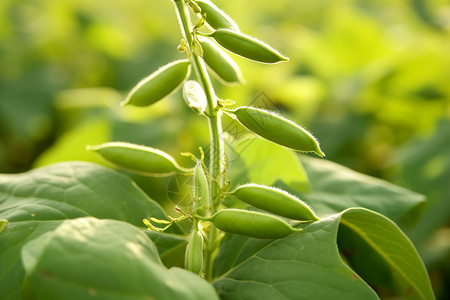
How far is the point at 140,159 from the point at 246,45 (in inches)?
10.6

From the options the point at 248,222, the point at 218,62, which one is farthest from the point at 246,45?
the point at 248,222

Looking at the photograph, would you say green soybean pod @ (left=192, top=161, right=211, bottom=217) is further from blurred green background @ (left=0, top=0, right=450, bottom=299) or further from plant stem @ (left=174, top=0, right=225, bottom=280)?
blurred green background @ (left=0, top=0, right=450, bottom=299)

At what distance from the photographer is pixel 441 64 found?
2.44m

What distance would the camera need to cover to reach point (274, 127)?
35.0 inches

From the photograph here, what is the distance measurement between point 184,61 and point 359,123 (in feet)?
5.28

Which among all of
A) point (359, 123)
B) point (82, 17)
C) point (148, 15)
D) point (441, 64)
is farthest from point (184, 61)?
point (148, 15)

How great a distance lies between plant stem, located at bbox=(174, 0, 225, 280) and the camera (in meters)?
0.88

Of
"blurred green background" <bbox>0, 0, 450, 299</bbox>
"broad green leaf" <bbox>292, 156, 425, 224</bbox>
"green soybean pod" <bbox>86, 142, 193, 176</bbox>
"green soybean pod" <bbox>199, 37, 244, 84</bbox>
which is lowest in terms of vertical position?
"blurred green background" <bbox>0, 0, 450, 299</bbox>

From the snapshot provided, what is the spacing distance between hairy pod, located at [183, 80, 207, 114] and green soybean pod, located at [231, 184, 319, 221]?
16 centimetres

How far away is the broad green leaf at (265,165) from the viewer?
114cm

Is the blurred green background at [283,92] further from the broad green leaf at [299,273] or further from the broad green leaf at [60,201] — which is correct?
the broad green leaf at [299,273]

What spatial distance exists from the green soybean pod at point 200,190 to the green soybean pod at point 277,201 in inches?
2.0

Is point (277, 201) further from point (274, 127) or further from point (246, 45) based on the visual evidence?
point (246, 45)

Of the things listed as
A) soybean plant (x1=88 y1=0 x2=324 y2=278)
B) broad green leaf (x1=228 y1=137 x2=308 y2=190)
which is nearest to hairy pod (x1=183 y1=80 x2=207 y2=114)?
soybean plant (x1=88 y1=0 x2=324 y2=278)
